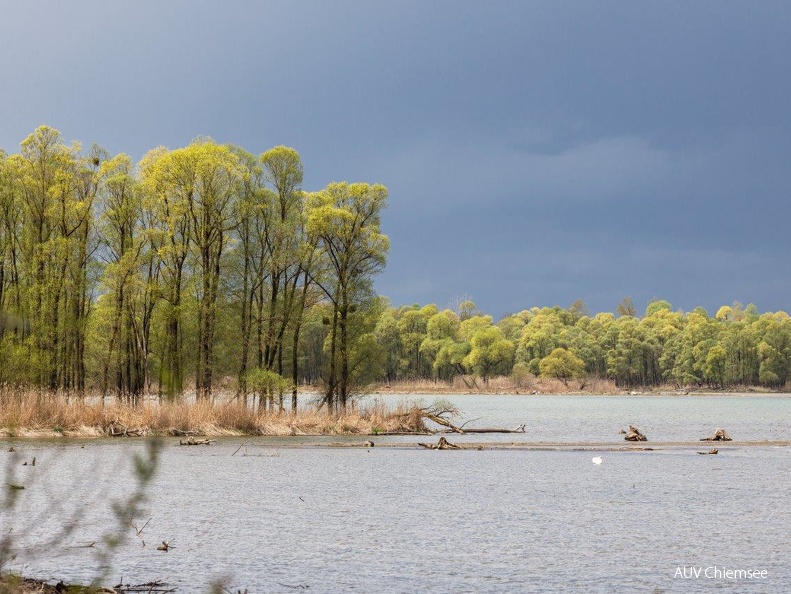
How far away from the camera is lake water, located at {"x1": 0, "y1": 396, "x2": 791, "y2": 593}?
13023mm

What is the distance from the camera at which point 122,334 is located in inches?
2603

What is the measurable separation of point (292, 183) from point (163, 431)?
2237cm

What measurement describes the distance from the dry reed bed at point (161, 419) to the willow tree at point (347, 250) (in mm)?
9648

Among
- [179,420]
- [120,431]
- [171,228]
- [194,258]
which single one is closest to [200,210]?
[171,228]

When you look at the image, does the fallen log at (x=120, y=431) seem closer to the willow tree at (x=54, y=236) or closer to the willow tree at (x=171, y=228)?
the willow tree at (x=171, y=228)

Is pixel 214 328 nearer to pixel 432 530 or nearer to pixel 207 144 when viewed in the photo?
pixel 207 144

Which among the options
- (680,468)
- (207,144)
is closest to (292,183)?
(207,144)

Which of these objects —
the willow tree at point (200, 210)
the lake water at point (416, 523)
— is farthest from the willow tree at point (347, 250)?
the lake water at point (416, 523)

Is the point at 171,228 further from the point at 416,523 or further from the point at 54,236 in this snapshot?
the point at 416,523

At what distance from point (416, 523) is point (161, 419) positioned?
1119 inches

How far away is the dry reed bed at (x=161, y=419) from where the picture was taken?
140 ft

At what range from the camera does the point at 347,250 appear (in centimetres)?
6031

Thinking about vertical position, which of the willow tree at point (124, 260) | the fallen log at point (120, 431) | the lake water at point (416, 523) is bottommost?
the lake water at point (416, 523)

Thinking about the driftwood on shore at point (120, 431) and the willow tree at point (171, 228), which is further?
the willow tree at point (171, 228)
